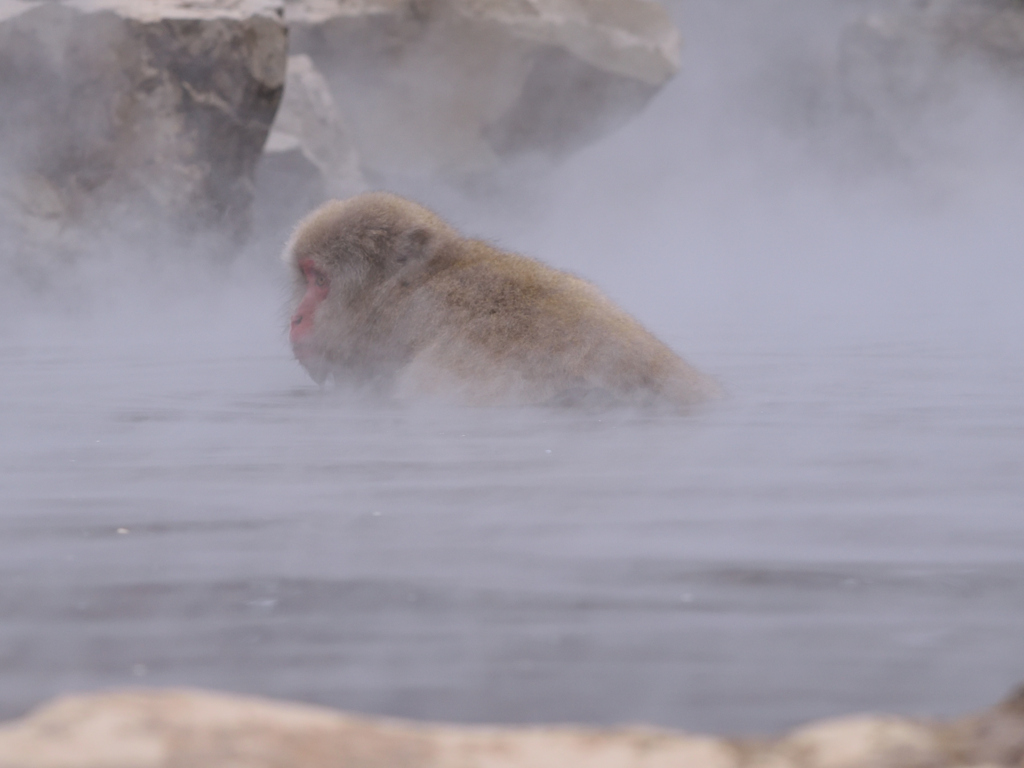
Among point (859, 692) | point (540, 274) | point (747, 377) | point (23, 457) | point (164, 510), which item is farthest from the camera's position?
point (747, 377)

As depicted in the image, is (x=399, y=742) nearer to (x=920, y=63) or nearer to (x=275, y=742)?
(x=275, y=742)

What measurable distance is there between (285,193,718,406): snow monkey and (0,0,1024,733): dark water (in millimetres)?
96

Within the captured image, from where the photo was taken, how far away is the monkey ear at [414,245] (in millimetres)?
3541

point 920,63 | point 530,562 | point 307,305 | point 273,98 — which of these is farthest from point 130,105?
point 920,63

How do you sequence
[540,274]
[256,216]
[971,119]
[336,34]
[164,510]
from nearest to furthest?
[164,510], [540,274], [256,216], [336,34], [971,119]

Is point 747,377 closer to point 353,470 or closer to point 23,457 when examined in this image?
point 353,470

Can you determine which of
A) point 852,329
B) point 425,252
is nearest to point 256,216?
point 852,329

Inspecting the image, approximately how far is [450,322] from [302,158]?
5.63 m

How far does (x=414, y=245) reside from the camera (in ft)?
11.6

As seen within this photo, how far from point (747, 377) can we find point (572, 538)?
219 centimetres

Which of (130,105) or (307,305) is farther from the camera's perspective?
(130,105)

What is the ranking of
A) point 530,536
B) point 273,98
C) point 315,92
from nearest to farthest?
point 530,536 < point 273,98 < point 315,92

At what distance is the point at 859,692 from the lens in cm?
116

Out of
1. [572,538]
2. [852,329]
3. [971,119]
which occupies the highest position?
[971,119]
